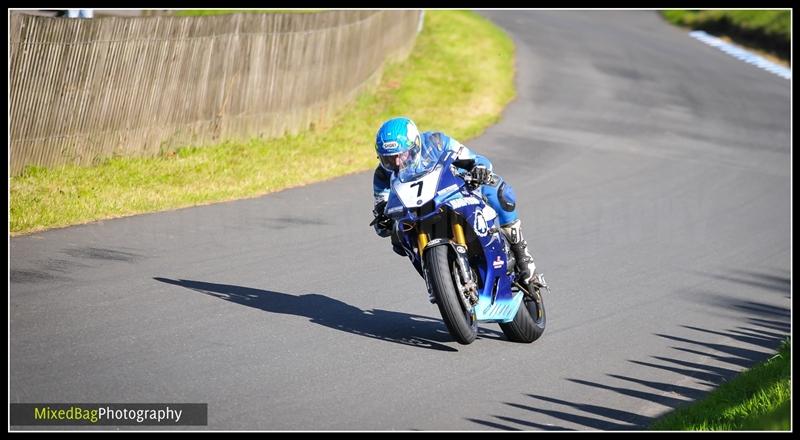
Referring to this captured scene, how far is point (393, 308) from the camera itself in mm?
10039

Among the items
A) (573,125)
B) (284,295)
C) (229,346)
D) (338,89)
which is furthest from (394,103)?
(229,346)

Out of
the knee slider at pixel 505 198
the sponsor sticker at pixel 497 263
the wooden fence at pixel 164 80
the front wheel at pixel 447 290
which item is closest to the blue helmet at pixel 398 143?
the front wheel at pixel 447 290

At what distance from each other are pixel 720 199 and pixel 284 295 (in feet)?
30.3

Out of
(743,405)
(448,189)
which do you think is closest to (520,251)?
(448,189)

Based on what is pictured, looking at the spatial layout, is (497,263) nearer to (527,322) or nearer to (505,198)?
(505,198)

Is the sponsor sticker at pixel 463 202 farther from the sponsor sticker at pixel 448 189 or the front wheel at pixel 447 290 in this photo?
the front wheel at pixel 447 290

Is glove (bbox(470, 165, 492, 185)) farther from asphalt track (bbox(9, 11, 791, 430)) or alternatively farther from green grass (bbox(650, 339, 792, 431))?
green grass (bbox(650, 339, 792, 431))

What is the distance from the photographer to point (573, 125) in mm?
23094

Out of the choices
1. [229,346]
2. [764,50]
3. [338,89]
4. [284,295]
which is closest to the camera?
[229,346]

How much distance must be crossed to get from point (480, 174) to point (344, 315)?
1895mm

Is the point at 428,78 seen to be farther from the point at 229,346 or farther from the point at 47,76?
the point at 229,346
